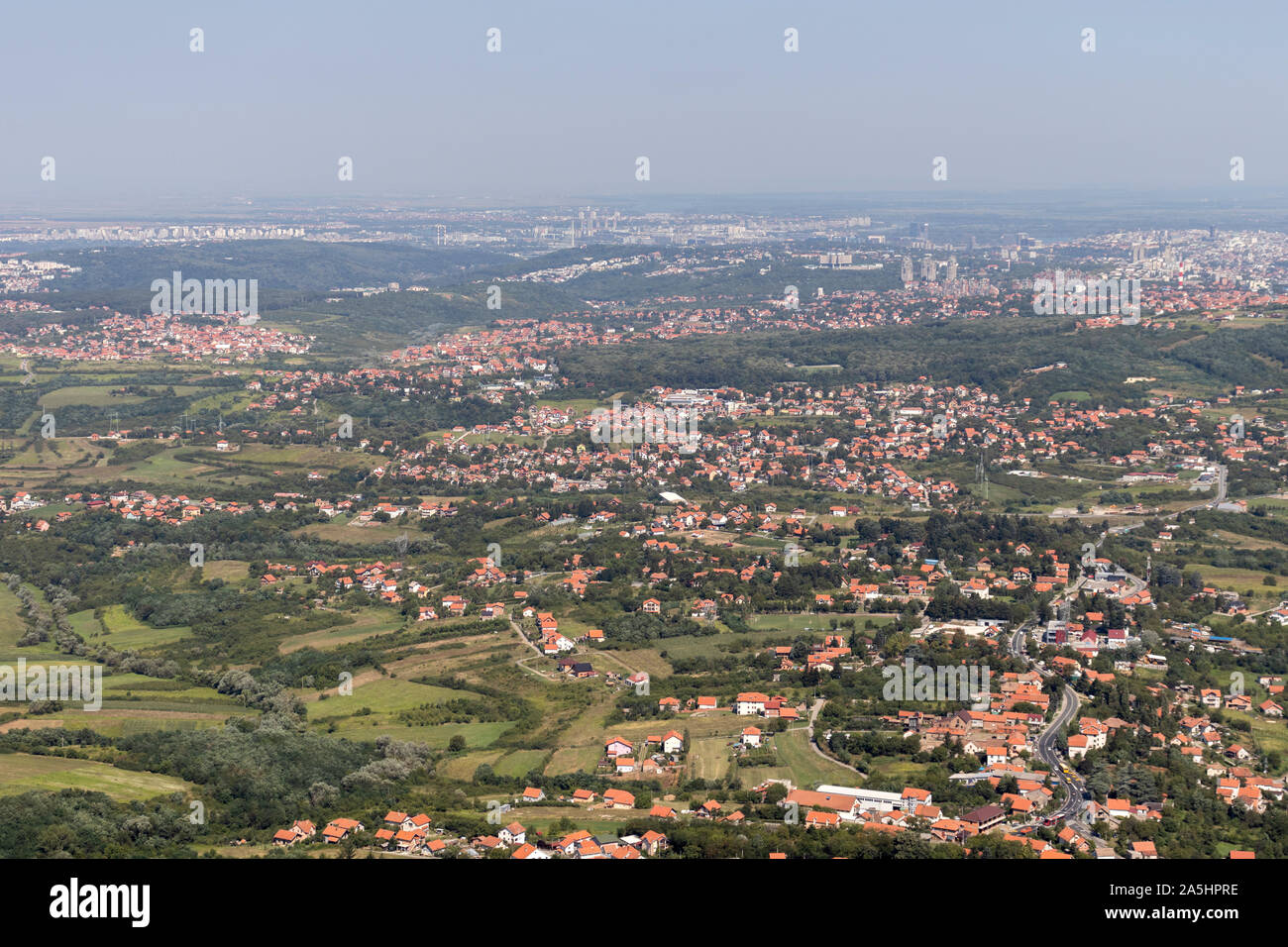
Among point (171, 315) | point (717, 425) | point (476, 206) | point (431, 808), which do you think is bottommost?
point (431, 808)

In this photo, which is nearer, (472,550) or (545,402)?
(472,550)

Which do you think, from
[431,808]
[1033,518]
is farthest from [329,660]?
[1033,518]

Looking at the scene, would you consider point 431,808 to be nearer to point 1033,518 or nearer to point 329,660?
point 329,660
